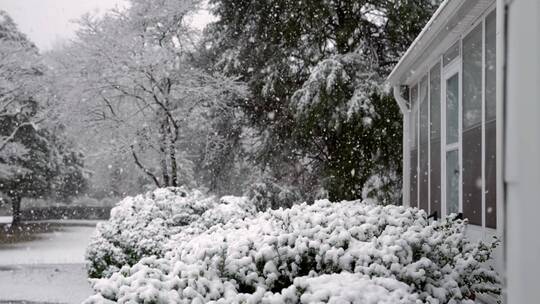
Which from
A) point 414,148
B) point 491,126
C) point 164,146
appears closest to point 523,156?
point 491,126

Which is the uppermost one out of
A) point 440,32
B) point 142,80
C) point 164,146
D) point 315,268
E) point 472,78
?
point 142,80

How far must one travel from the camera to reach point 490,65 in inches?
226

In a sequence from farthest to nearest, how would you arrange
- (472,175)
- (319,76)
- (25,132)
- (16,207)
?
(16,207) < (25,132) < (319,76) < (472,175)

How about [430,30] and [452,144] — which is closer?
[430,30]

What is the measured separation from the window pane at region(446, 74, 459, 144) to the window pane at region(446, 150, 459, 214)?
0.20 m

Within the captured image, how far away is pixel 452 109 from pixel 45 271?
11.4m

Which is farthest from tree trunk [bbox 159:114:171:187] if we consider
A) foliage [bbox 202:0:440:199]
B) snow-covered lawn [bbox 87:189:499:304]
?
snow-covered lawn [bbox 87:189:499:304]

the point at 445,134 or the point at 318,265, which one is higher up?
the point at 445,134

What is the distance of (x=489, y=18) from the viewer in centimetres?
581

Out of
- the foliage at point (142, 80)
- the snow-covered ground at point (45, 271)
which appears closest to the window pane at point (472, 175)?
the snow-covered ground at point (45, 271)

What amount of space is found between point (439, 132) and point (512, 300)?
762cm

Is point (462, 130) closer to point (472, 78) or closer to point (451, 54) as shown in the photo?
point (472, 78)

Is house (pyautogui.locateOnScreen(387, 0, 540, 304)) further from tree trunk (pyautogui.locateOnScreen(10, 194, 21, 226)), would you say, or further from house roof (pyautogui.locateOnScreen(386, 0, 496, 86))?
tree trunk (pyautogui.locateOnScreen(10, 194, 21, 226))

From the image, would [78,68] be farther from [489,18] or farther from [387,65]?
[489,18]
